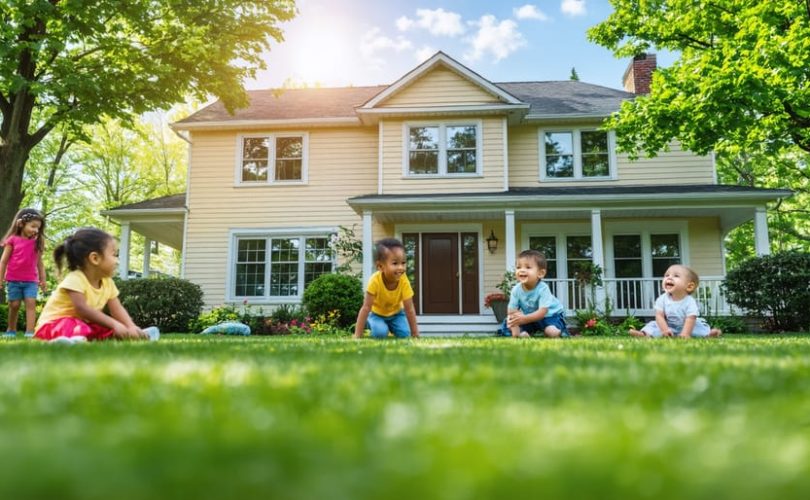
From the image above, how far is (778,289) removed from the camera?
1148 cm

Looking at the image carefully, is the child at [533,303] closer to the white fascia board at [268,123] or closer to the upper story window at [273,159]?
the white fascia board at [268,123]

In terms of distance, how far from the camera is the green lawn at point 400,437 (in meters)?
0.72

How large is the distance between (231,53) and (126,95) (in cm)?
274

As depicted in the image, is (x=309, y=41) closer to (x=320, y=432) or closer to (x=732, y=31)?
(x=732, y=31)

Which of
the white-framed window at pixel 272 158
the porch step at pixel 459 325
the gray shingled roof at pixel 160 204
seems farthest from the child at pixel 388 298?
the gray shingled roof at pixel 160 204

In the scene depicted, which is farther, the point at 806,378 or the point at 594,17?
the point at 594,17

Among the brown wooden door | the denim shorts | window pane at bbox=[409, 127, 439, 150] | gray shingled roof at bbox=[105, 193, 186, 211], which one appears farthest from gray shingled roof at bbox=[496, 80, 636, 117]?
the denim shorts

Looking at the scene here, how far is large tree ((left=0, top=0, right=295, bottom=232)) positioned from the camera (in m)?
12.0

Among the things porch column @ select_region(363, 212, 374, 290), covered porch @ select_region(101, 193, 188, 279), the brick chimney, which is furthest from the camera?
the brick chimney

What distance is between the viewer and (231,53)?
14328 mm


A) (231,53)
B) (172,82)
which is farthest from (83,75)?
(231,53)

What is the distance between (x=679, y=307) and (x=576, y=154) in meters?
9.80

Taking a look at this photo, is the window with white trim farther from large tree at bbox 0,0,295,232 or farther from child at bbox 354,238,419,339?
child at bbox 354,238,419,339

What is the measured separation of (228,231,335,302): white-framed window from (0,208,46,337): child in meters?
8.11
